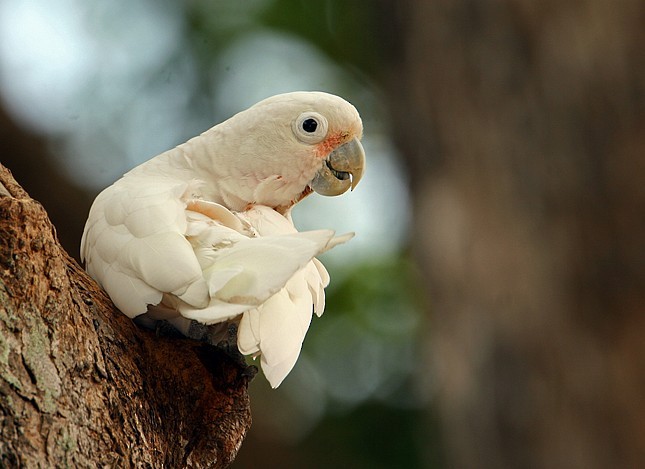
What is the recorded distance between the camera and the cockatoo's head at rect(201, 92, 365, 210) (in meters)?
2.87

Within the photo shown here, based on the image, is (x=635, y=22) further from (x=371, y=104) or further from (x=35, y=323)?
(x=371, y=104)

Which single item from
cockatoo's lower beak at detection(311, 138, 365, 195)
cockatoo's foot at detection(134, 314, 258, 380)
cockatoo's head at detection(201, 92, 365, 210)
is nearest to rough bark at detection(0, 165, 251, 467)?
cockatoo's foot at detection(134, 314, 258, 380)

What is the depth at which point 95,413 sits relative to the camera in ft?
6.27

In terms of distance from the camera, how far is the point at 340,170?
2.99 metres

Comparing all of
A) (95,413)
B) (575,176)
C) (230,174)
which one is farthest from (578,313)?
(95,413)

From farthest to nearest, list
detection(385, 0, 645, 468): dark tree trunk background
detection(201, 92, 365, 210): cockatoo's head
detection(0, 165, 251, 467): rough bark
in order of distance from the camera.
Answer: detection(201, 92, 365, 210): cockatoo's head
detection(385, 0, 645, 468): dark tree trunk background
detection(0, 165, 251, 467): rough bark

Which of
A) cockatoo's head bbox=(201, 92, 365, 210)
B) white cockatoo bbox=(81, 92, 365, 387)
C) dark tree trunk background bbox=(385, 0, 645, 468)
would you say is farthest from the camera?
cockatoo's head bbox=(201, 92, 365, 210)

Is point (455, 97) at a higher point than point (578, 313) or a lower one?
higher

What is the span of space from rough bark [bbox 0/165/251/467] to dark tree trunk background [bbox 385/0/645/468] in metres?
0.85

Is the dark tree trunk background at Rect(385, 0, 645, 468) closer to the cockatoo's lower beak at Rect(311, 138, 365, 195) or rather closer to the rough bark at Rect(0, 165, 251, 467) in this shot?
the cockatoo's lower beak at Rect(311, 138, 365, 195)

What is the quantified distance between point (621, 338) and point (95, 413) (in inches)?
58.3

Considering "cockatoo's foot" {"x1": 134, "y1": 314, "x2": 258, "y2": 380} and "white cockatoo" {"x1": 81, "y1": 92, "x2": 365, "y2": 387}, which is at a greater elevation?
"white cockatoo" {"x1": 81, "y1": 92, "x2": 365, "y2": 387}

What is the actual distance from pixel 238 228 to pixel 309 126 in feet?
1.98

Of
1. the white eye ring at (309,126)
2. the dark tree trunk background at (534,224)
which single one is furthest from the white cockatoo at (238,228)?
the dark tree trunk background at (534,224)
